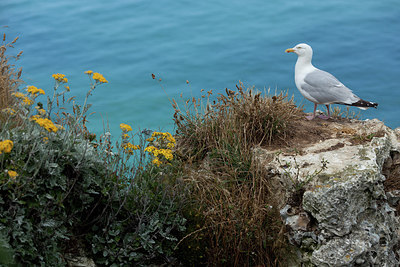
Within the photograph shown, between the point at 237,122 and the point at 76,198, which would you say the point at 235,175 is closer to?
the point at 237,122

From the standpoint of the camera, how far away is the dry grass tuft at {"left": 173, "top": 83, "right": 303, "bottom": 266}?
4.19 m

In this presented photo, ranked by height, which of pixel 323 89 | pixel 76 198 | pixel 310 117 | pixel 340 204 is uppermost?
pixel 323 89

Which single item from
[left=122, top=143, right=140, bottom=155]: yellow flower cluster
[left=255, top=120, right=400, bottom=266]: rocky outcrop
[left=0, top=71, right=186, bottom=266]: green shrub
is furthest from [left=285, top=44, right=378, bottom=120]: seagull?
[left=122, top=143, right=140, bottom=155]: yellow flower cluster

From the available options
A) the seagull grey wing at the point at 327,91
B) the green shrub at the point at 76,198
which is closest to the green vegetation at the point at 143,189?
the green shrub at the point at 76,198

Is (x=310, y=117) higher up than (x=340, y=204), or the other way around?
(x=310, y=117)

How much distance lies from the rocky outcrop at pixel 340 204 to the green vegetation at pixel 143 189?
218 millimetres

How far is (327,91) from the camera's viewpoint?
5.48m

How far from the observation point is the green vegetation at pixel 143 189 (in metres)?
3.27

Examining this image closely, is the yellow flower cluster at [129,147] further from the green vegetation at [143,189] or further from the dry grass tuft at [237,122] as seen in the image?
the dry grass tuft at [237,122]

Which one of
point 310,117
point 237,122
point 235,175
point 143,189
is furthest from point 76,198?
point 310,117

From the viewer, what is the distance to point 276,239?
14.1 ft

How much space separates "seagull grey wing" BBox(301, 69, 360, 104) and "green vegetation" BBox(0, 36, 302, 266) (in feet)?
Answer: 1.29

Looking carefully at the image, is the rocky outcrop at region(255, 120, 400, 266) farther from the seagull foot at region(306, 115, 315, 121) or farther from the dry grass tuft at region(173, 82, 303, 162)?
the seagull foot at region(306, 115, 315, 121)

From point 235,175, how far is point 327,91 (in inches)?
68.4
